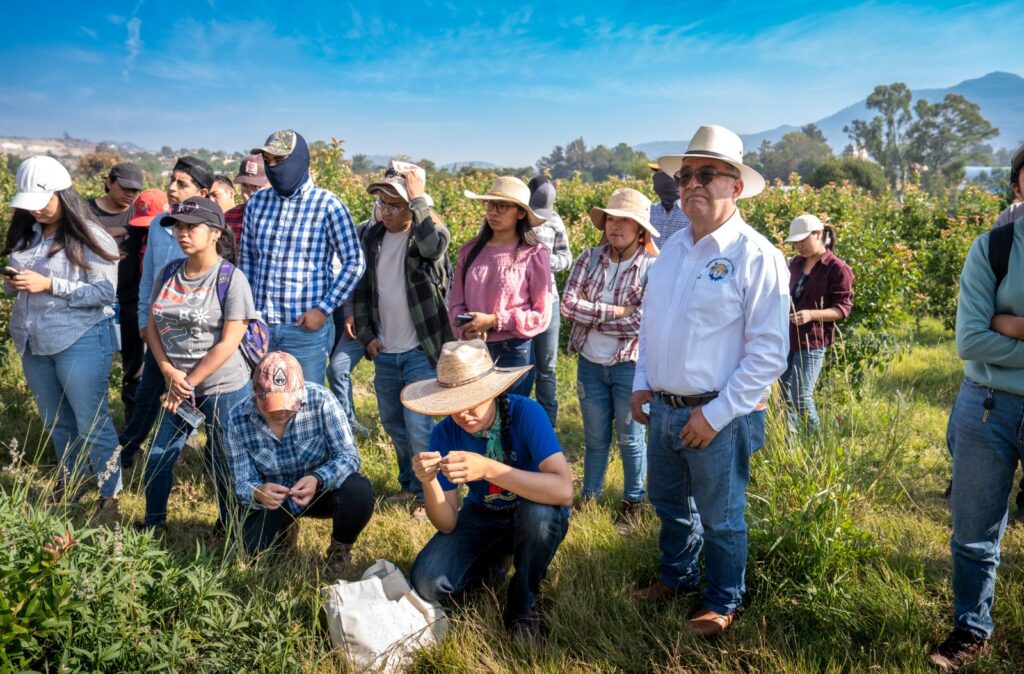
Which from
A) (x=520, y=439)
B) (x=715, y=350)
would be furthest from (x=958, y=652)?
(x=520, y=439)

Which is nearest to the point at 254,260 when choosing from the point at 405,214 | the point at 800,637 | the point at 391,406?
the point at 405,214

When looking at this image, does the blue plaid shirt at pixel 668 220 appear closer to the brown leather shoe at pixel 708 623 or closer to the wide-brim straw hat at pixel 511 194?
the wide-brim straw hat at pixel 511 194

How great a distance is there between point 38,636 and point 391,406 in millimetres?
2397

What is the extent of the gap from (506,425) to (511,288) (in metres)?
1.34

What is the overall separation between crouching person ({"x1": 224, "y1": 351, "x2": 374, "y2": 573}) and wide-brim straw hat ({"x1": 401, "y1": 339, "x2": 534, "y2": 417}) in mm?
766

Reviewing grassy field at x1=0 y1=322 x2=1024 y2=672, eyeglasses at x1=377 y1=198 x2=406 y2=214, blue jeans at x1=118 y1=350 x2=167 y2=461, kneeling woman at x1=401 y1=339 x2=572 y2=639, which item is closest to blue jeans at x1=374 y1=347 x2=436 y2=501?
grassy field at x1=0 y1=322 x2=1024 y2=672

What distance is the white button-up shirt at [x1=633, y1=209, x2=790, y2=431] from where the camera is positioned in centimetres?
256

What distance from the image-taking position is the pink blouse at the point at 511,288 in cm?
412

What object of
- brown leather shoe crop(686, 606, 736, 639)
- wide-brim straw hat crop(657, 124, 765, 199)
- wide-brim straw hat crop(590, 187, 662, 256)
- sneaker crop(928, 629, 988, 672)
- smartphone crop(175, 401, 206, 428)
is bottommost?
brown leather shoe crop(686, 606, 736, 639)

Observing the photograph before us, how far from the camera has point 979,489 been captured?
8.16 feet

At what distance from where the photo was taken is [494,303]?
4.13 metres

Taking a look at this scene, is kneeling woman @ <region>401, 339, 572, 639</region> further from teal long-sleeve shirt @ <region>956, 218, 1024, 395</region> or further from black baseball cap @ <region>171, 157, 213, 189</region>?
black baseball cap @ <region>171, 157, 213, 189</region>

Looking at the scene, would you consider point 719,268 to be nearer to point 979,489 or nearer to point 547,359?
point 979,489

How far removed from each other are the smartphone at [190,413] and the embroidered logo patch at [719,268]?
274 centimetres
